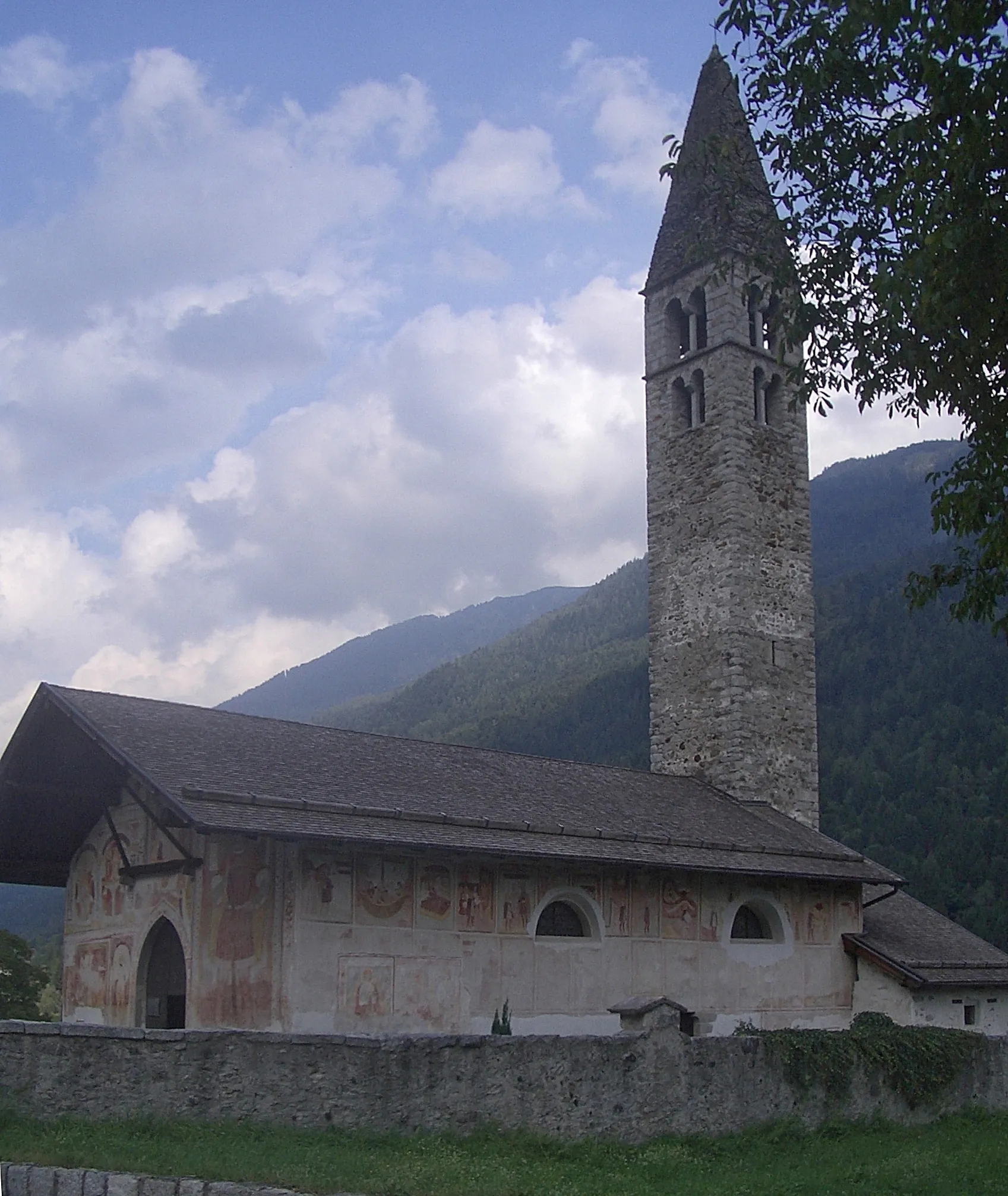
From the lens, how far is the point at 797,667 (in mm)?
25062

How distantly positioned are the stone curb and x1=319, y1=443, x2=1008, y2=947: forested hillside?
38287 mm

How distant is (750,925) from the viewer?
66.7 ft

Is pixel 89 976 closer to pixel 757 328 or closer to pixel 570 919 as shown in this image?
pixel 570 919

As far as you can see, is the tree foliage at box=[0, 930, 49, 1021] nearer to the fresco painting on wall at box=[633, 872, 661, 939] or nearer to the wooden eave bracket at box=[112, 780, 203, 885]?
the wooden eave bracket at box=[112, 780, 203, 885]

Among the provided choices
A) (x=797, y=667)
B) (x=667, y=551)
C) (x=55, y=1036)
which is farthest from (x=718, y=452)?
(x=55, y=1036)

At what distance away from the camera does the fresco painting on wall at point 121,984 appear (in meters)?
17.0

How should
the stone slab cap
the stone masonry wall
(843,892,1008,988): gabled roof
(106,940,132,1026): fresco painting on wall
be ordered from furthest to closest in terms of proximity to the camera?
the stone masonry wall → (843,892,1008,988): gabled roof → the stone slab cap → (106,940,132,1026): fresco painting on wall

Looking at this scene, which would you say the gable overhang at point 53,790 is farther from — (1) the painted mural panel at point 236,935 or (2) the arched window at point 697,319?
(2) the arched window at point 697,319

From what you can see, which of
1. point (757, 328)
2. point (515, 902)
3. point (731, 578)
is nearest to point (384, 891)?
point (515, 902)

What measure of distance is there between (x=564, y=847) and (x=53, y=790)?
704 centimetres

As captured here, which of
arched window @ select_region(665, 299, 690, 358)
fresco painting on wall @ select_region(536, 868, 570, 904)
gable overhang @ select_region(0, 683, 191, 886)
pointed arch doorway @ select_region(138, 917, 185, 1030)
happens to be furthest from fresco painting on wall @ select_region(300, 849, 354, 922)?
arched window @ select_region(665, 299, 690, 358)

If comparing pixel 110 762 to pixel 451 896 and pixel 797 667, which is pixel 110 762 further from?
pixel 797 667

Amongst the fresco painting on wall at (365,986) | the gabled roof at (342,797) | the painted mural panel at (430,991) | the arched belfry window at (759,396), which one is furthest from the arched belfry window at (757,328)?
the fresco painting on wall at (365,986)

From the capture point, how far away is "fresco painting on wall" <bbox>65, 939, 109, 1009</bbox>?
57.8ft
